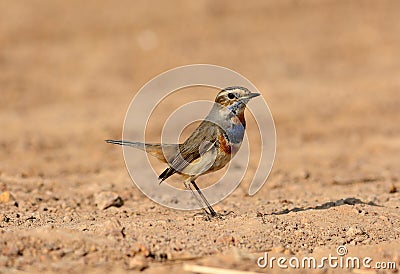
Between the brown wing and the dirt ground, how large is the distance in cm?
55

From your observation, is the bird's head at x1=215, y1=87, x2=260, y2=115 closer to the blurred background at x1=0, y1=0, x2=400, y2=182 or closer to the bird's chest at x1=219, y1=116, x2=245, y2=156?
the bird's chest at x1=219, y1=116, x2=245, y2=156

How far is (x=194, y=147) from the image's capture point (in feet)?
24.4

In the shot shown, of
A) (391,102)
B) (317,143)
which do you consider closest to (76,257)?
(317,143)

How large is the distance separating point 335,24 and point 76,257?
16.7 metres

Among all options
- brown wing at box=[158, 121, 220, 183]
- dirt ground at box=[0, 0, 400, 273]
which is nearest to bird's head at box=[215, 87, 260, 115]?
brown wing at box=[158, 121, 220, 183]

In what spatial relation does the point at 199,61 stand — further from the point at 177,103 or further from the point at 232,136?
the point at 232,136

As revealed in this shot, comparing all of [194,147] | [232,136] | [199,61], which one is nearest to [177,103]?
[199,61]

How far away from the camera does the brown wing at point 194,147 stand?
7348mm

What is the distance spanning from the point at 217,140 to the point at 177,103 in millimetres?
8691

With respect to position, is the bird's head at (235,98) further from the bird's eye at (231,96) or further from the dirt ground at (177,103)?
the dirt ground at (177,103)

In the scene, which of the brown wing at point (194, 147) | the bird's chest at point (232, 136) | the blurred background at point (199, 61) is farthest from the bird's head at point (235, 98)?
the blurred background at point (199, 61)

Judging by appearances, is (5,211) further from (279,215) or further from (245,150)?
(245,150)

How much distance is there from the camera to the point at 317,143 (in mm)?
13000

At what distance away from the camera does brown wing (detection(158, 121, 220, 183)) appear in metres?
7.35
